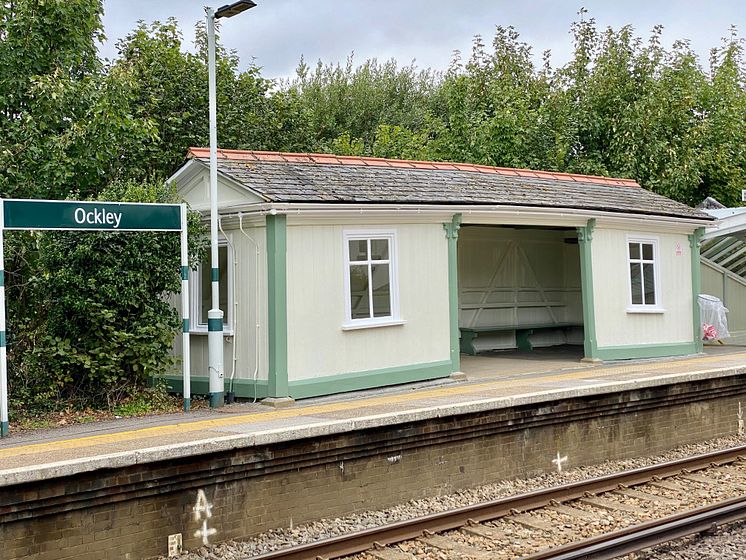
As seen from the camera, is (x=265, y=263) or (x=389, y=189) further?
(x=389, y=189)

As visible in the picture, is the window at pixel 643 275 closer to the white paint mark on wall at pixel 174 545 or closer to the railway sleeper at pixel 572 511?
the railway sleeper at pixel 572 511

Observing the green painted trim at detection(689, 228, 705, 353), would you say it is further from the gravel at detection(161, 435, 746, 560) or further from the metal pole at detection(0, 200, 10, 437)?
the metal pole at detection(0, 200, 10, 437)

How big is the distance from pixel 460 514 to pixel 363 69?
37.0 m

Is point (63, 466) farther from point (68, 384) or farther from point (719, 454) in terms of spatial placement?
point (719, 454)

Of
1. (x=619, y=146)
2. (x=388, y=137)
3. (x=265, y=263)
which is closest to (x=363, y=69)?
(x=388, y=137)

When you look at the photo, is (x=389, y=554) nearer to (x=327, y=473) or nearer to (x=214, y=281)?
(x=327, y=473)

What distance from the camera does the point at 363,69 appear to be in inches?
1708

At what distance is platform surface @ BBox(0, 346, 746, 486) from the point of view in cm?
768

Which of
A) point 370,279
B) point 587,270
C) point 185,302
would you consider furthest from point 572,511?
point 587,270

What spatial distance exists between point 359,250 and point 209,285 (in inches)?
89.9

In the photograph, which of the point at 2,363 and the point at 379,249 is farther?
the point at 379,249

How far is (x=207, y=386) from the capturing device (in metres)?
12.7

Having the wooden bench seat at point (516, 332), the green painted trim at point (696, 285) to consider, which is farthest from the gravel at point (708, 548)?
the wooden bench seat at point (516, 332)

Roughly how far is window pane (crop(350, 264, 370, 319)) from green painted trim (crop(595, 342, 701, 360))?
5224 millimetres
